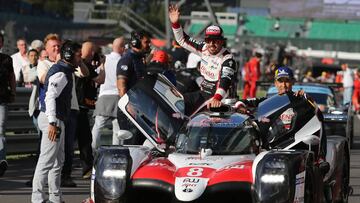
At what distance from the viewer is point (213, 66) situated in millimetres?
11836

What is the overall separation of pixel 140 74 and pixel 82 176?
1.82m

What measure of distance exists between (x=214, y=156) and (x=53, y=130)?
6.13ft

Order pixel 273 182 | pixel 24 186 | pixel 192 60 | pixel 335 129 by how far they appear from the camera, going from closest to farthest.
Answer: pixel 273 182 → pixel 24 186 → pixel 335 129 → pixel 192 60

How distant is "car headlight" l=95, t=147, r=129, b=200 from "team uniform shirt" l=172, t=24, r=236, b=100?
2128mm

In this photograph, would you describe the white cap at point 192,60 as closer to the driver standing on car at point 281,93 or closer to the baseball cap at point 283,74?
the driver standing on car at point 281,93

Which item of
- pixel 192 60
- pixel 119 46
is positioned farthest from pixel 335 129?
pixel 192 60

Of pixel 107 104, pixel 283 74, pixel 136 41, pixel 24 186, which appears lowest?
pixel 24 186

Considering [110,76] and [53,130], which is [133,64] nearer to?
[110,76]

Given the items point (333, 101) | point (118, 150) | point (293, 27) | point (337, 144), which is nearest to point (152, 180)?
point (118, 150)

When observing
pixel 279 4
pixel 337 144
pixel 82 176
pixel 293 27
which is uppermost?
pixel 337 144

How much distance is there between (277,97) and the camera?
1085cm

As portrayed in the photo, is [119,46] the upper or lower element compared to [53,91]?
lower

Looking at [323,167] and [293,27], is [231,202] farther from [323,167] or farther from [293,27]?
[293,27]

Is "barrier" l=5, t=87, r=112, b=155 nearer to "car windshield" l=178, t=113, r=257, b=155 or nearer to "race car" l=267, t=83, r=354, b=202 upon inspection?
"race car" l=267, t=83, r=354, b=202
